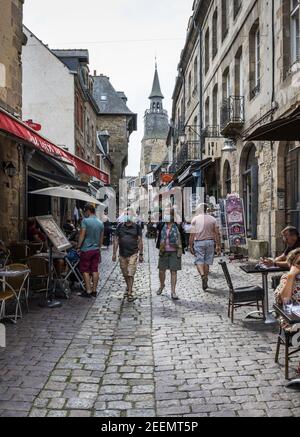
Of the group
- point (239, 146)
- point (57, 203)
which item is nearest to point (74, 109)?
point (57, 203)

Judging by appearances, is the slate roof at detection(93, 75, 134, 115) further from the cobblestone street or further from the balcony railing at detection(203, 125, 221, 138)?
the cobblestone street

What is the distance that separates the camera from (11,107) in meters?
10.5

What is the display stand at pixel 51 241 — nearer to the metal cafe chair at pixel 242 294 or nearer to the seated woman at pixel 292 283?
the metal cafe chair at pixel 242 294

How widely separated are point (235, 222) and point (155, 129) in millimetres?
82219

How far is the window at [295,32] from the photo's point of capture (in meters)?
11.5

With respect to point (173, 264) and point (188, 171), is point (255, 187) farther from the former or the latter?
point (188, 171)

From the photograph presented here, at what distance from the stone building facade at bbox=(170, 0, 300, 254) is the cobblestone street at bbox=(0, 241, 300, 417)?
3603 millimetres

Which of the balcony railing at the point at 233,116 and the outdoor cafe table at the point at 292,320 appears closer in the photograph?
the outdoor cafe table at the point at 292,320

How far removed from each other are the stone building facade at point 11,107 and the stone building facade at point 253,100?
208 inches

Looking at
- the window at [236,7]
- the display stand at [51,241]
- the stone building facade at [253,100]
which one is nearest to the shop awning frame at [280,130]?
the stone building facade at [253,100]

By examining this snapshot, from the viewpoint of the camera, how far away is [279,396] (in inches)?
148

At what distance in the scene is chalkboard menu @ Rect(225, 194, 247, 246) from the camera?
14750mm

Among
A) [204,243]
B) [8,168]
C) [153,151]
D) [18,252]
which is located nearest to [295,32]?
[204,243]

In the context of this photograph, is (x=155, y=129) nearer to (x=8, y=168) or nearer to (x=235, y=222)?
(x=235, y=222)
